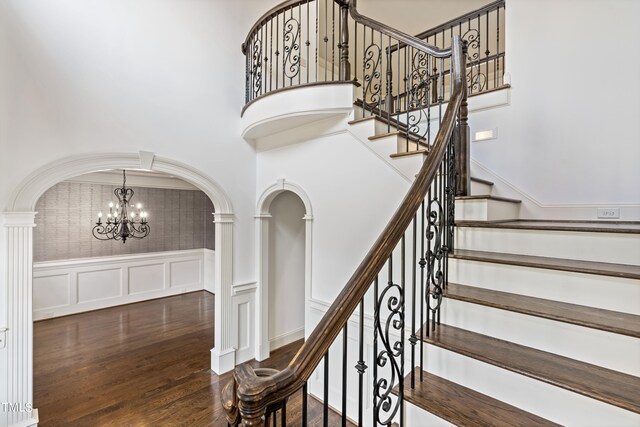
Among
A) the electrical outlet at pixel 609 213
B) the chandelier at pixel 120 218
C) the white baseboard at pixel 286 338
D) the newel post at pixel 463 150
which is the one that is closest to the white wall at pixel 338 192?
the newel post at pixel 463 150

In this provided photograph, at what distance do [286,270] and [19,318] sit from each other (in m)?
2.83

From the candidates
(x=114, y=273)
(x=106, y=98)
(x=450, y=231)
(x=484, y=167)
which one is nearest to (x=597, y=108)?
(x=484, y=167)

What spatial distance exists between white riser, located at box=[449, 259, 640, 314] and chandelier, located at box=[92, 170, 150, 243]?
18.8 feet

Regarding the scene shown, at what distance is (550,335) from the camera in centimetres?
128

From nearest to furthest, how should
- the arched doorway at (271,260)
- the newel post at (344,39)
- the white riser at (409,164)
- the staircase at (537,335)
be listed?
the staircase at (537,335) → the white riser at (409,164) → the newel post at (344,39) → the arched doorway at (271,260)

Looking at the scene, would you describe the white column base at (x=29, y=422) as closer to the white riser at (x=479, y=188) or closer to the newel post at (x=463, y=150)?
the newel post at (x=463, y=150)

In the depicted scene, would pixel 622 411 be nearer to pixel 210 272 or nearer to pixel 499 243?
pixel 499 243

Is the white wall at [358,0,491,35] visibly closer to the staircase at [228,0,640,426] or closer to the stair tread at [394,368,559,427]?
the staircase at [228,0,640,426]

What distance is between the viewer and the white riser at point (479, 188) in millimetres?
2633

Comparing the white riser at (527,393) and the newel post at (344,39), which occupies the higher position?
the newel post at (344,39)

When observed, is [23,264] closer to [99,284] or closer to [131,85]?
[131,85]

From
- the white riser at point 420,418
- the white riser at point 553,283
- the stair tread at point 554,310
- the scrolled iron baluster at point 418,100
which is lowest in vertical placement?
the white riser at point 420,418

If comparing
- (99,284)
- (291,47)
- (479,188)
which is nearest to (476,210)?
(479,188)

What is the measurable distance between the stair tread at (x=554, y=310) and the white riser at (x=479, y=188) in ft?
4.26
